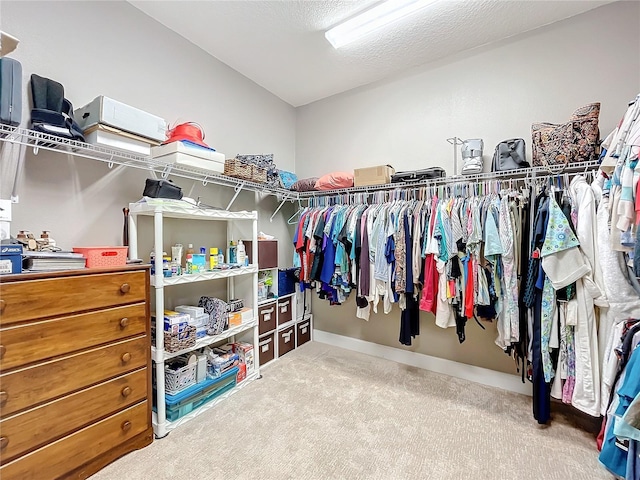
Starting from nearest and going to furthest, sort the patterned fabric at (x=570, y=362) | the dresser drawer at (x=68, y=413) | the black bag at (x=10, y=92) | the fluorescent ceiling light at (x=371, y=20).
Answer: the dresser drawer at (x=68, y=413) → the black bag at (x=10, y=92) → the patterned fabric at (x=570, y=362) → the fluorescent ceiling light at (x=371, y=20)

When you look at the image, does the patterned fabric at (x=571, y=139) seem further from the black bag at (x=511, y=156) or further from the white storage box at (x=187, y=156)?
the white storage box at (x=187, y=156)

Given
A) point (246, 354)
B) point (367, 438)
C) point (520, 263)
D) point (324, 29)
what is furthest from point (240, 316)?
point (324, 29)

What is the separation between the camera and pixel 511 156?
210cm

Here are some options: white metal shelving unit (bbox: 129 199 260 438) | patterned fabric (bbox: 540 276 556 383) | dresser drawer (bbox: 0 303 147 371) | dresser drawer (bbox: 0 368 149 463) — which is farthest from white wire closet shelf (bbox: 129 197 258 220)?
patterned fabric (bbox: 540 276 556 383)

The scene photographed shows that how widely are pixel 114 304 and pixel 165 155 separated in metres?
1.02

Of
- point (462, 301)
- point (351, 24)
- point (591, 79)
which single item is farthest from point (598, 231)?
point (351, 24)

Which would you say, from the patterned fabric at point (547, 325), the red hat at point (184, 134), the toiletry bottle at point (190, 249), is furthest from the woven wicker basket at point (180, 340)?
the patterned fabric at point (547, 325)

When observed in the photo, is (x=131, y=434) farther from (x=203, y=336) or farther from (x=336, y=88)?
(x=336, y=88)

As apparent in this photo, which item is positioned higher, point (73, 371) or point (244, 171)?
point (244, 171)

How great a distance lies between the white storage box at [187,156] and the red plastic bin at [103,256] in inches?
27.3

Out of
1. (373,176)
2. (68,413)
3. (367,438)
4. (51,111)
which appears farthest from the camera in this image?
(373,176)

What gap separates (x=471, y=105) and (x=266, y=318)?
272cm

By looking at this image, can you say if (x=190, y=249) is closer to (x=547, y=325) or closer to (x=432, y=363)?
(x=432, y=363)

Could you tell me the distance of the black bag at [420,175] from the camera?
239 centimetres
